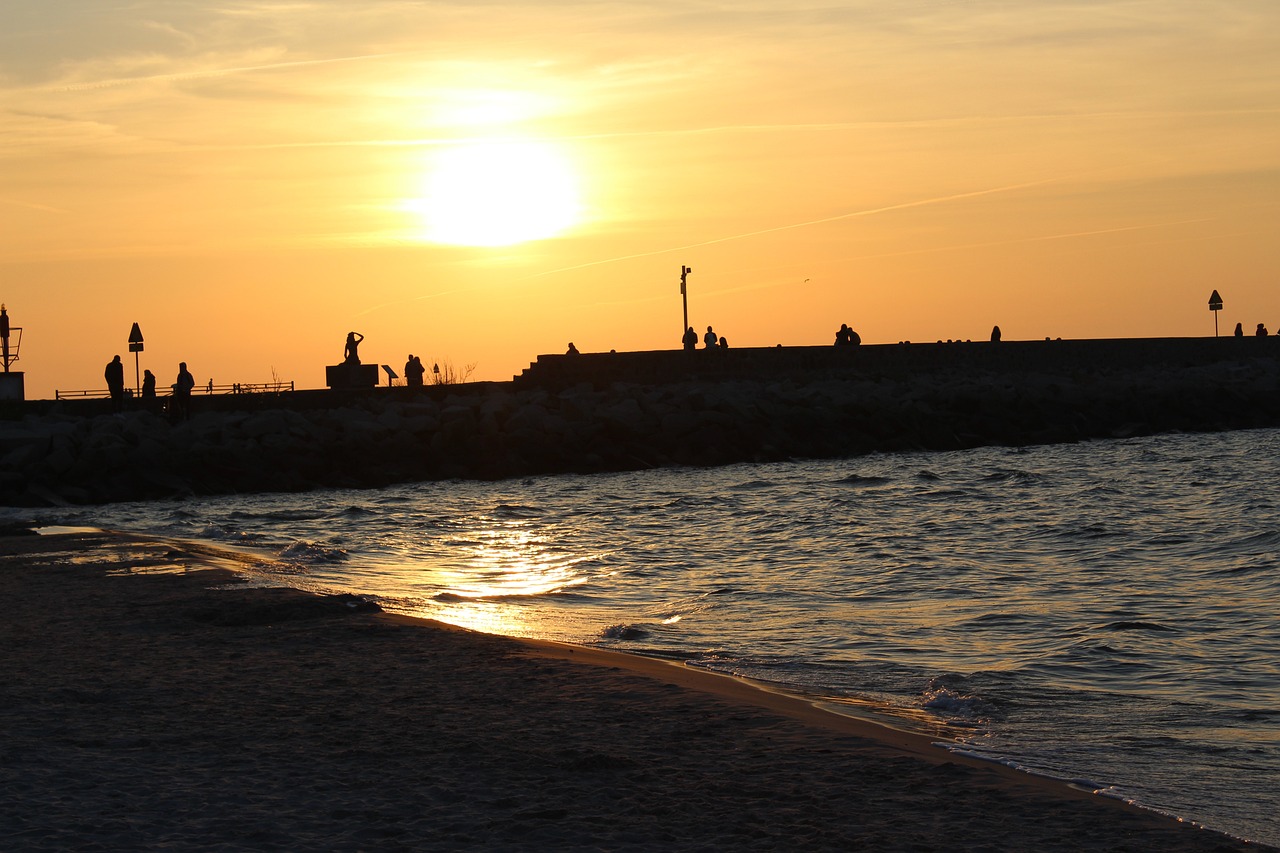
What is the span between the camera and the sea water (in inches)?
272

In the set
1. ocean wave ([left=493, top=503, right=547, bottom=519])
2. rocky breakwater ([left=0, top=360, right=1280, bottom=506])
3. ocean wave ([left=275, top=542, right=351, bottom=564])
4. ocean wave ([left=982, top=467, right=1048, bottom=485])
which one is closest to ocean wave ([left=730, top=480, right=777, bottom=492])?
ocean wave ([left=982, top=467, right=1048, bottom=485])

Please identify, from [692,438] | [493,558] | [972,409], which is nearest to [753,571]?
[493,558]

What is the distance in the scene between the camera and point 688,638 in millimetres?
9961

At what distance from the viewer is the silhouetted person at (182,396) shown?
3434 centimetres

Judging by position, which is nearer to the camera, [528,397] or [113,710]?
[113,710]

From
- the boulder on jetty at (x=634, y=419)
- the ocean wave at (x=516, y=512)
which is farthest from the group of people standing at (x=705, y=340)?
the ocean wave at (x=516, y=512)

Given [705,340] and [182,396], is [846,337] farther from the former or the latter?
[182,396]

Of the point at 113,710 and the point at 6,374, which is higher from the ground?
the point at 6,374

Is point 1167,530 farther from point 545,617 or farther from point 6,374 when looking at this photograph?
point 6,374

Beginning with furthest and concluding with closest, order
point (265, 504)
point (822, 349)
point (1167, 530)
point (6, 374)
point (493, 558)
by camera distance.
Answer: point (822, 349), point (6, 374), point (265, 504), point (1167, 530), point (493, 558)

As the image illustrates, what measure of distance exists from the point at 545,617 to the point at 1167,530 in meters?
10.3

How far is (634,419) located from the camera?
3591 cm

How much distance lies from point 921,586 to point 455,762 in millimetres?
7780

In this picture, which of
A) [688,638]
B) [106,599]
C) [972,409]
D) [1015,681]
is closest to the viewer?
[1015,681]
